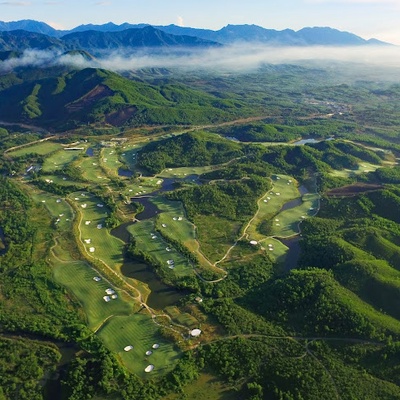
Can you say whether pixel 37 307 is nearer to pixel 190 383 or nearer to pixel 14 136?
pixel 190 383

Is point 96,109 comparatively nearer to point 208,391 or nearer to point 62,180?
point 62,180

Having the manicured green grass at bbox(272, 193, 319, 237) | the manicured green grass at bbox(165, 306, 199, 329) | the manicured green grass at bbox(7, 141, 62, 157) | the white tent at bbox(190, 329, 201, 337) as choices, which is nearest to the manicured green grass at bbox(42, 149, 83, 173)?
the manicured green grass at bbox(7, 141, 62, 157)

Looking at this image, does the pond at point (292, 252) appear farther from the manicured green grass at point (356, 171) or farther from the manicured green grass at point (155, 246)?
the manicured green grass at point (356, 171)

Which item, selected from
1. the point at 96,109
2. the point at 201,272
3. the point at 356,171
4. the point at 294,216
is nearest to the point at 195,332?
the point at 201,272

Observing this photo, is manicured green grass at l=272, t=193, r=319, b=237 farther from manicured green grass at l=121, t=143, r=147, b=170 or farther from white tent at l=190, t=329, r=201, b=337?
manicured green grass at l=121, t=143, r=147, b=170

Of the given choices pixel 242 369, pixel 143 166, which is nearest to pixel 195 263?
pixel 242 369
